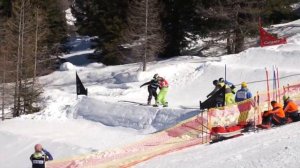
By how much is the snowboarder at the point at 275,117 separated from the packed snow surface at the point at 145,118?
121 cm

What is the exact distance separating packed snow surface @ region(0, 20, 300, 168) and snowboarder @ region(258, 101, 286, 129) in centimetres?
121

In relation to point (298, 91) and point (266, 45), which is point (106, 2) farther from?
point (298, 91)

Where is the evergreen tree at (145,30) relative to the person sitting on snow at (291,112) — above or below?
above

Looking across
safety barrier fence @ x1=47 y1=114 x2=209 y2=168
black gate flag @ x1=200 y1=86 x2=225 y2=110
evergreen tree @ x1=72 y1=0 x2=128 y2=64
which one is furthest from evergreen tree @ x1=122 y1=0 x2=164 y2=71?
safety barrier fence @ x1=47 y1=114 x2=209 y2=168

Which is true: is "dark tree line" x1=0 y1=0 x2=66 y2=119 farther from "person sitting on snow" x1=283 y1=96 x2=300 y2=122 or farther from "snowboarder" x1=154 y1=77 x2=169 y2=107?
"person sitting on snow" x1=283 y1=96 x2=300 y2=122

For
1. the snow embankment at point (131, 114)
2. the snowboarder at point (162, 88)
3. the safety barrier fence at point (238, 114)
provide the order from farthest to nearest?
1. the snowboarder at point (162, 88)
2. the snow embankment at point (131, 114)
3. the safety barrier fence at point (238, 114)

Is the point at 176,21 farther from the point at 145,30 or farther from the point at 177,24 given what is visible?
the point at 145,30

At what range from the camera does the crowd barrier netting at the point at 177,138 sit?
47.1ft

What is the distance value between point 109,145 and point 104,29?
21277 mm

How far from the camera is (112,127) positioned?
22484 mm

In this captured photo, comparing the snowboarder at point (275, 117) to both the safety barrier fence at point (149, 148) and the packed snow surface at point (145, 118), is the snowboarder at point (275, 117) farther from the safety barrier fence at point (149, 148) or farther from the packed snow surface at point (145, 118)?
the safety barrier fence at point (149, 148)

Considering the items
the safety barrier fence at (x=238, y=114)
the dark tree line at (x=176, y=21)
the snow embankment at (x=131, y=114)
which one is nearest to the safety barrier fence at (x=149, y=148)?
the safety barrier fence at (x=238, y=114)

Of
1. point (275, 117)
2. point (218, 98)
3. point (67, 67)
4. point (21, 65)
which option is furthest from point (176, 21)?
point (275, 117)

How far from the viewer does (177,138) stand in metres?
15.8
